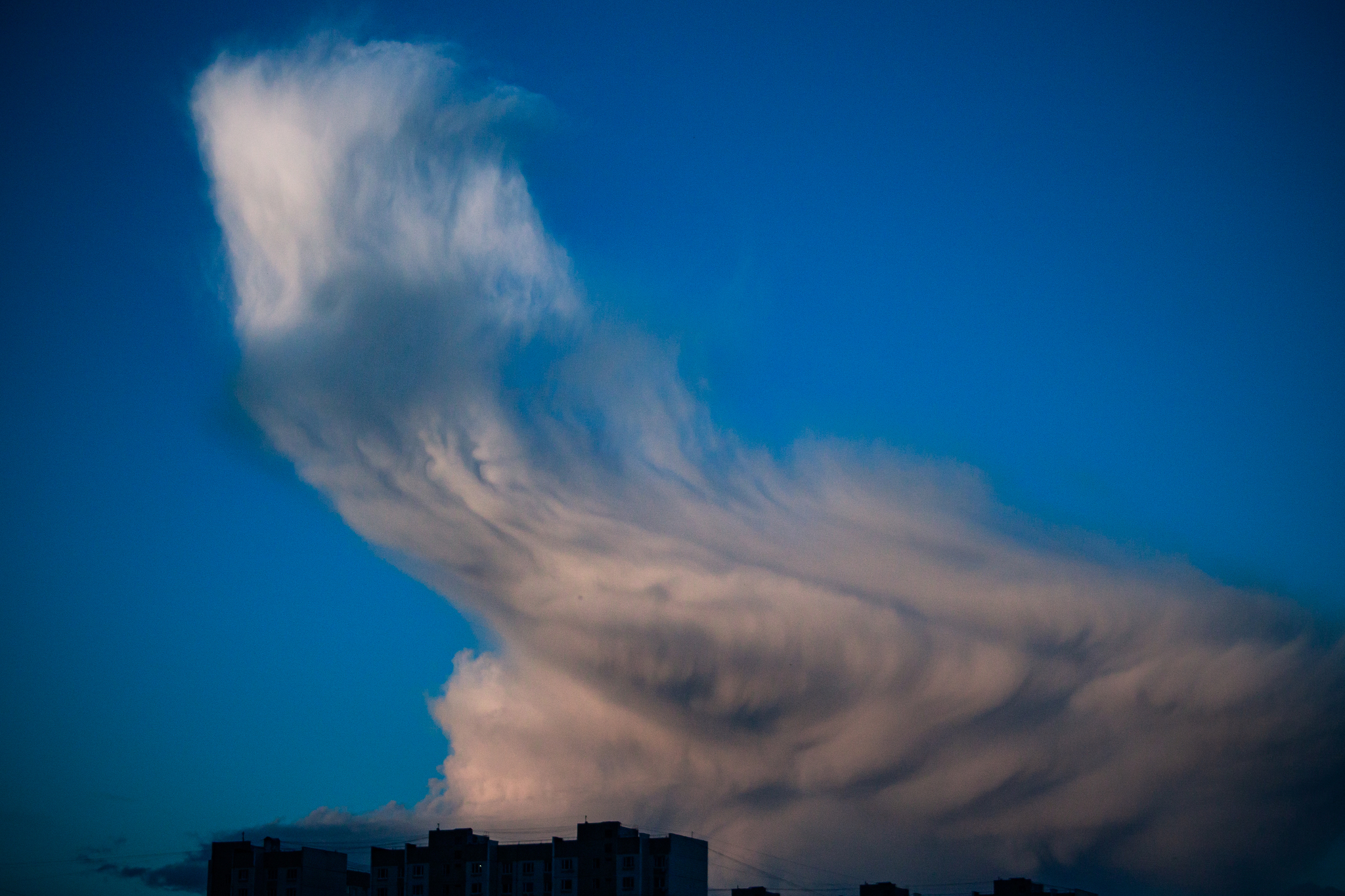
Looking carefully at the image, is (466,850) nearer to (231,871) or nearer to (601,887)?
(601,887)

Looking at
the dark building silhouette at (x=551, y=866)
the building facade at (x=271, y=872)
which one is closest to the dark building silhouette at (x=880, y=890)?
the dark building silhouette at (x=551, y=866)

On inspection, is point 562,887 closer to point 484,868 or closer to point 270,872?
point 484,868

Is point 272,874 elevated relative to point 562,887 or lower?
elevated

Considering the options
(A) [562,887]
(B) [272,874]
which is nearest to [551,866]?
(A) [562,887]

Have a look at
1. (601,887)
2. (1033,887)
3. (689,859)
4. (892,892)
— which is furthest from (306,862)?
(1033,887)

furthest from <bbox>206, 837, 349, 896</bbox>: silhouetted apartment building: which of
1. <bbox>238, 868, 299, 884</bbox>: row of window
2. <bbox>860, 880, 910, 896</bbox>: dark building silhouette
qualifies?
<bbox>860, 880, 910, 896</bbox>: dark building silhouette

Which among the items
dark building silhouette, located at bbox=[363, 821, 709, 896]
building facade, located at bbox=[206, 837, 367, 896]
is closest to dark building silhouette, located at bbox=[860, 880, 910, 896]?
dark building silhouette, located at bbox=[363, 821, 709, 896]

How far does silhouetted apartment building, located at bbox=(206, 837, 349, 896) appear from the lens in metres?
179

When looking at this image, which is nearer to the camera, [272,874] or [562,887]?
[562,887]

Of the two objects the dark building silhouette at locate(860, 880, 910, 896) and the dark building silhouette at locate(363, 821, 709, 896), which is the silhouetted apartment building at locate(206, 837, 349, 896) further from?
the dark building silhouette at locate(860, 880, 910, 896)

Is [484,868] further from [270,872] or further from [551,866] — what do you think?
[270,872]

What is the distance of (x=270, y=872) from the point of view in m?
180

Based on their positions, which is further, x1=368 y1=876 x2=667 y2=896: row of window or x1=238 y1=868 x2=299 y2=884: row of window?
x1=238 y1=868 x2=299 y2=884: row of window

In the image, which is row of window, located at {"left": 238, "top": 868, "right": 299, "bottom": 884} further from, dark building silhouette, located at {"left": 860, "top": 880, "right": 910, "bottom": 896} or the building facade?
dark building silhouette, located at {"left": 860, "top": 880, "right": 910, "bottom": 896}
